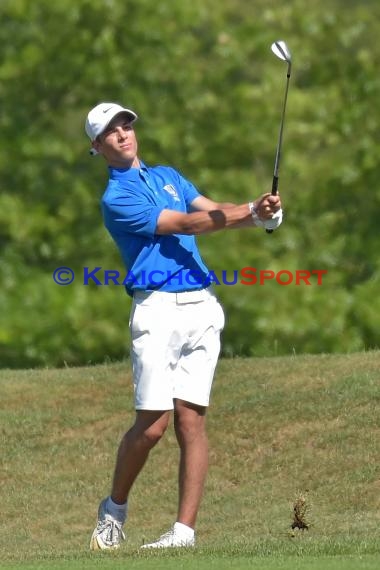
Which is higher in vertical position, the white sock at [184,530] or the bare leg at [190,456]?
the bare leg at [190,456]

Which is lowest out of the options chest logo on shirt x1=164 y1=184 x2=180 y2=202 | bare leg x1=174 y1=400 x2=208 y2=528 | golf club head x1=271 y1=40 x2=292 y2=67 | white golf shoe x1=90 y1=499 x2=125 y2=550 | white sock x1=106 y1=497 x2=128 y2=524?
white golf shoe x1=90 y1=499 x2=125 y2=550

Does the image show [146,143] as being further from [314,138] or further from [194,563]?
[194,563]

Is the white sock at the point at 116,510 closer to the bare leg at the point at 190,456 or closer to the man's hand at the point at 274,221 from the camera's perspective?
the bare leg at the point at 190,456

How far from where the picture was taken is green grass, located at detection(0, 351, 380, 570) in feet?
27.9

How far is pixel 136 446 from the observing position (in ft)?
24.3

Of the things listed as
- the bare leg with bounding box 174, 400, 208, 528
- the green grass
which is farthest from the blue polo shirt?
the green grass

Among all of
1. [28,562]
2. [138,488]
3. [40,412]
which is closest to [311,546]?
[28,562]

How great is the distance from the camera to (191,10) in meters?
20.1

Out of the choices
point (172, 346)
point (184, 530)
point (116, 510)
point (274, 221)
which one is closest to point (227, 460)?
point (116, 510)

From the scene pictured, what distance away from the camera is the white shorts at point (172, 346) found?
7238mm

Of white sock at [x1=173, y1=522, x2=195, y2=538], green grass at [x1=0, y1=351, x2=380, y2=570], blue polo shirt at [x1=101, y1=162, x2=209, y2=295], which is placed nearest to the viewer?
blue polo shirt at [x1=101, y1=162, x2=209, y2=295]

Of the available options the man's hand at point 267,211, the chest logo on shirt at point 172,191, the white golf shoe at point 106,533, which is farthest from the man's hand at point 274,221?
the white golf shoe at point 106,533

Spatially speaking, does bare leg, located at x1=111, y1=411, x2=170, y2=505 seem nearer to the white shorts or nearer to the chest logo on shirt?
the white shorts

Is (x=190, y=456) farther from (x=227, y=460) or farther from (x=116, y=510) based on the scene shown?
(x=227, y=460)
